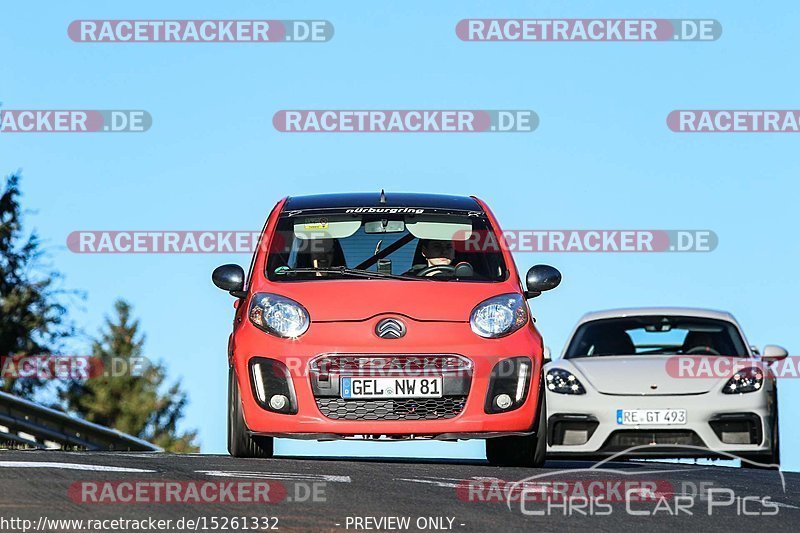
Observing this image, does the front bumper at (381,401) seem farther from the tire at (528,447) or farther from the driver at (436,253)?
the driver at (436,253)

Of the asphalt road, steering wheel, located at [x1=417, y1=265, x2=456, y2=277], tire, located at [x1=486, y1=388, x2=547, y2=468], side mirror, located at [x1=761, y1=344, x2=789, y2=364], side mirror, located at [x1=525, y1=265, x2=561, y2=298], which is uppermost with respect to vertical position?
steering wheel, located at [x1=417, y1=265, x2=456, y2=277]

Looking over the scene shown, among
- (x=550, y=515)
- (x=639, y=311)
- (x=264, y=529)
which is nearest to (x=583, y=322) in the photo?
(x=639, y=311)

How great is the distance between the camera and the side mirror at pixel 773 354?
47.8ft

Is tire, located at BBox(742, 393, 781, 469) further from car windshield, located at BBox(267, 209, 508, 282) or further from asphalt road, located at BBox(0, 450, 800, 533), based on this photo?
car windshield, located at BBox(267, 209, 508, 282)

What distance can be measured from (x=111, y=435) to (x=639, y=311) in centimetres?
660

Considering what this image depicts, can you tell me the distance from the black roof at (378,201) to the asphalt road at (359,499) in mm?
2214

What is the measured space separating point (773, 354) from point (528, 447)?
12.5 ft

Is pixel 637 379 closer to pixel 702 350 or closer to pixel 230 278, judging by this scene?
pixel 702 350

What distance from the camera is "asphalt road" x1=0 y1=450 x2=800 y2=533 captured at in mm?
7445

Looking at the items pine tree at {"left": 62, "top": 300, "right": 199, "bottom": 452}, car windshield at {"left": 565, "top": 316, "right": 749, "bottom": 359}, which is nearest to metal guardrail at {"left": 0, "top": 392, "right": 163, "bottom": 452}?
car windshield at {"left": 565, "top": 316, "right": 749, "bottom": 359}

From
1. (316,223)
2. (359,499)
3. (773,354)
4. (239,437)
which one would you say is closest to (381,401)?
(239,437)

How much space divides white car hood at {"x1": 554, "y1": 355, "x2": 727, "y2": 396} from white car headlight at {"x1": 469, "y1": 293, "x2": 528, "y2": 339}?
8.80 feet

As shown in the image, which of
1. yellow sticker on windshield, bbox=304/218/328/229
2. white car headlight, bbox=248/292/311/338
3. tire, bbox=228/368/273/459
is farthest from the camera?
yellow sticker on windshield, bbox=304/218/328/229

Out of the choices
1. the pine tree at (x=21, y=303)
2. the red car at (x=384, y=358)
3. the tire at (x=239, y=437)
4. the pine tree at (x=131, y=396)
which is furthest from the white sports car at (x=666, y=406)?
the pine tree at (x=131, y=396)
